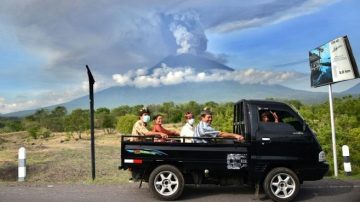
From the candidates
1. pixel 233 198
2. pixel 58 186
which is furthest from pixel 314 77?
pixel 58 186

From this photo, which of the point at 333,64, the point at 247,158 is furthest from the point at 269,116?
the point at 333,64

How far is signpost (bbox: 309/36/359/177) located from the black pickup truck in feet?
16.9

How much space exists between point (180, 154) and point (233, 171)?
1126mm

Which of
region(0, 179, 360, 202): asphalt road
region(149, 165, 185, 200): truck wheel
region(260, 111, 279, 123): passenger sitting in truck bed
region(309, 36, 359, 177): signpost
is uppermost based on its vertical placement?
region(309, 36, 359, 177): signpost

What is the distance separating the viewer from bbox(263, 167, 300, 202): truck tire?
30.0ft

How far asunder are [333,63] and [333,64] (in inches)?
1.2

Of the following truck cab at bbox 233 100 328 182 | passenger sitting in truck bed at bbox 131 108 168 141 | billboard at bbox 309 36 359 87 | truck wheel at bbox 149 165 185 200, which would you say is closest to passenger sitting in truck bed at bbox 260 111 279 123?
truck cab at bbox 233 100 328 182

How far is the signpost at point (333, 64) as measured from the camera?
542 inches

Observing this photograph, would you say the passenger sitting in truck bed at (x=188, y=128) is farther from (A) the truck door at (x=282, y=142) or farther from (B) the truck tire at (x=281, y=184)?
(B) the truck tire at (x=281, y=184)

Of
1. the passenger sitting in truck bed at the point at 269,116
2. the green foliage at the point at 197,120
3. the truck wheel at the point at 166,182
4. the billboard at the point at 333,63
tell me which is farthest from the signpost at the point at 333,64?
the truck wheel at the point at 166,182

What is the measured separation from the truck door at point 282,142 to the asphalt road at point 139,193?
959mm

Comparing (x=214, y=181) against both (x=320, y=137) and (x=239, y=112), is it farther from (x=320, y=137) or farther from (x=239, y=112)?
(x=320, y=137)

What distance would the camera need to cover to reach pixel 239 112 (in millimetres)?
9914

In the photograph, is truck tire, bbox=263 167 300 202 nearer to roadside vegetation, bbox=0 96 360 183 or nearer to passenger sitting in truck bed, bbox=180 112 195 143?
passenger sitting in truck bed, bbox=180 112 195 143
